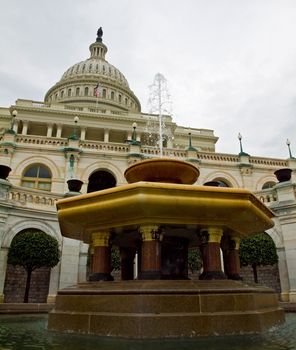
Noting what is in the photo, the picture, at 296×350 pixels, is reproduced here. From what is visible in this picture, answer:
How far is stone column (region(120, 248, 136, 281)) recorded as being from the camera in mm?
9600

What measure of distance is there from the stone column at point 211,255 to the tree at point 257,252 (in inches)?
390

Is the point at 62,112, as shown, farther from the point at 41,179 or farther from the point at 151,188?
the point at 151,188

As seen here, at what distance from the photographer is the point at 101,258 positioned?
26.4 feet

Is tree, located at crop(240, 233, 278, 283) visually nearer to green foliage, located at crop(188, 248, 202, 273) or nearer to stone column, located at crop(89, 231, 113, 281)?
green foliage, located at crop(188, 248, 202, 273)

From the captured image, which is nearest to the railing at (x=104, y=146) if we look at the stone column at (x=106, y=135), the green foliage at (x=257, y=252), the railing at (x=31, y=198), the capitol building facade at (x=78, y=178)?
the capitol building facade at (x=78, y=178)

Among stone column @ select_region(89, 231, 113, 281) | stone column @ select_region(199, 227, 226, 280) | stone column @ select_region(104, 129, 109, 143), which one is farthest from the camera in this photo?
stone column @ select_region(104, 129, 109, 143)

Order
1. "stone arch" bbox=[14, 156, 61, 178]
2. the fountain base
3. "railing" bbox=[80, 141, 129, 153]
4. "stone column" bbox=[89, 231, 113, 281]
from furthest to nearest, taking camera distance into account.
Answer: "railing" bbox=[80, 141, 129, 153], "stone arch" bbox=[14, 156, 61, 178], "stone column" bbox=[89, 231, 113, 281], the fountain base

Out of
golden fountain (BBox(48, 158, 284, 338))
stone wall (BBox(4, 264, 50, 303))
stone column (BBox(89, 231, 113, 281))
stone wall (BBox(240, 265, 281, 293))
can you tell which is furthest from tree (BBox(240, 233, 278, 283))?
stone wall (BBox(4, 264, 50, 303))

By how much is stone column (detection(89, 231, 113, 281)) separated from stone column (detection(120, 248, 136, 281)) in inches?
61.1

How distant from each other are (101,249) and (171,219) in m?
2.04

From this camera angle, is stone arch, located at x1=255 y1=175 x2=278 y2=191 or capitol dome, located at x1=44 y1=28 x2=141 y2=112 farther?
capitol dome, located at x1=44 y1=28 x2=141 y2=112

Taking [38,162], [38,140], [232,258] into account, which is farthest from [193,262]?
[38,140]

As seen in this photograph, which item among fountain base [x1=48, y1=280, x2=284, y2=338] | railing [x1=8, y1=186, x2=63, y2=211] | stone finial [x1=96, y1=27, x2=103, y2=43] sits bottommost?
fountain base [x1=48, y1=280, x2=284, y2=338]

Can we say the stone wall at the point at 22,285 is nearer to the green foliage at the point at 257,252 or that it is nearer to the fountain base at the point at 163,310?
the green foliage at the point at 257,252
